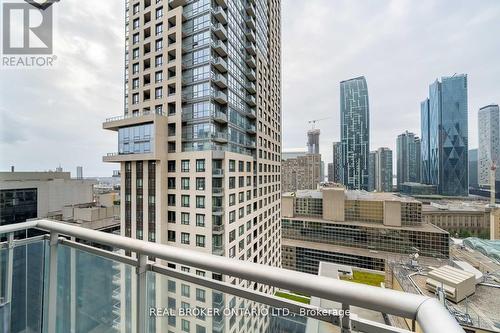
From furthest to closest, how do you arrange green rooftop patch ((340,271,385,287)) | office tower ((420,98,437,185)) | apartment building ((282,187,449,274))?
1. office tower ((420,98,437,185))
2. apartment building ((282,187,449,274))
3. green rooftop patch ((340,271,385,287))

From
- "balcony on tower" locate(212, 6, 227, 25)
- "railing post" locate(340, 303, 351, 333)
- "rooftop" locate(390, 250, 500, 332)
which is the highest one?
"balcony on tower" locate(212, 6, 227, 25)

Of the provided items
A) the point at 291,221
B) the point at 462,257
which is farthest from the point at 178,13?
the point at 462,257

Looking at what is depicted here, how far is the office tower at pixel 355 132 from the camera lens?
136ft

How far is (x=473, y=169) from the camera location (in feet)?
97.0

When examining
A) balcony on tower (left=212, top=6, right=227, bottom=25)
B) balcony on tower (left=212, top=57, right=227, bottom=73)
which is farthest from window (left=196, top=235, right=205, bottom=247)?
balcony on tower (left=212, top=6, right=227, bottom=25)

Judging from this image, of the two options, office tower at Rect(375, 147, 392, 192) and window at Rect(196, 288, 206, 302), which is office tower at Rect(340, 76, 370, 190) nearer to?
office tower at Rect(375, 147, 392, 192)

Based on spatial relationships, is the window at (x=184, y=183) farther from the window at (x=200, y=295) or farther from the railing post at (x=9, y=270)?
the window at (x=200, y=295)

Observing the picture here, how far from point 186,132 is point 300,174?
29881 mm

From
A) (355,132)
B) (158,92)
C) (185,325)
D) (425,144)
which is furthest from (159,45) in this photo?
(355,132)

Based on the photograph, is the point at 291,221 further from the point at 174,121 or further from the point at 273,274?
the point at 273,274

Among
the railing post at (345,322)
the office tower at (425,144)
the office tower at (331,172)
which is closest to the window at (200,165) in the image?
the railing post at (345,322)

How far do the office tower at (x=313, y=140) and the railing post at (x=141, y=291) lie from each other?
65.9m

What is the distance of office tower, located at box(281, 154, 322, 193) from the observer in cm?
3597

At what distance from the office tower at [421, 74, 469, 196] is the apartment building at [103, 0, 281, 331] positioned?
3323cm
